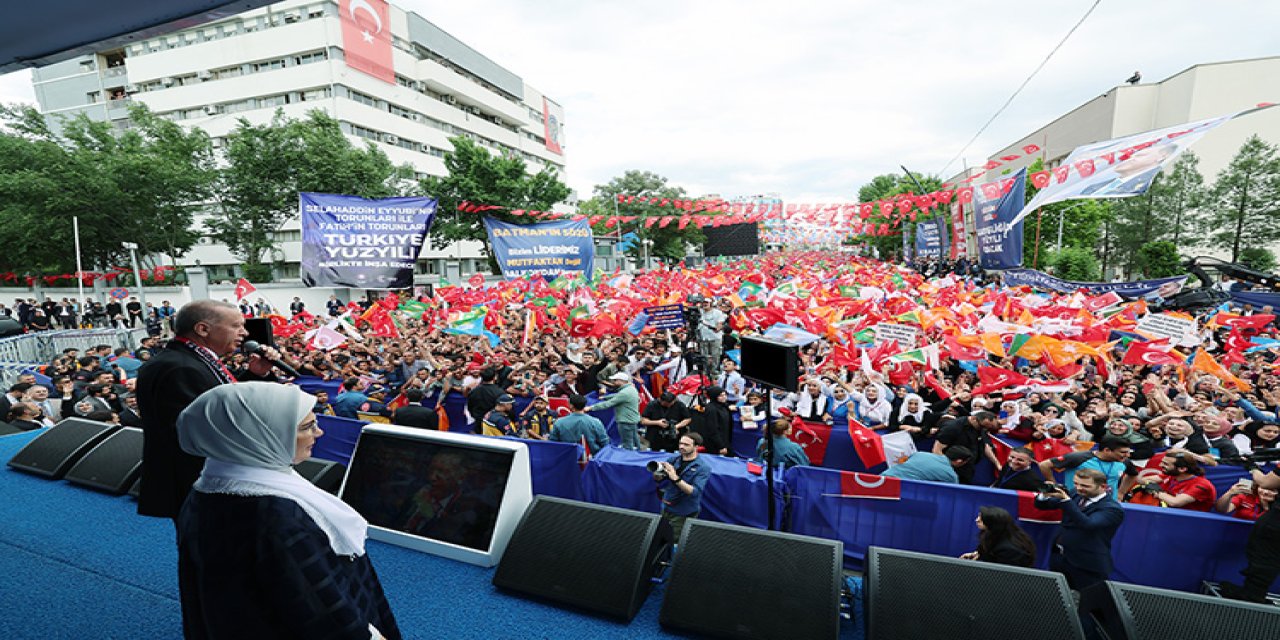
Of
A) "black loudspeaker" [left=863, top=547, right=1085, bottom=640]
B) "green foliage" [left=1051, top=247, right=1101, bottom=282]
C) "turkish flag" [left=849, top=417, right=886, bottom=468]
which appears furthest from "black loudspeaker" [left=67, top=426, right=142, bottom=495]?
"green foliage" [left=1051, top=247, right=1101, bottom=282]

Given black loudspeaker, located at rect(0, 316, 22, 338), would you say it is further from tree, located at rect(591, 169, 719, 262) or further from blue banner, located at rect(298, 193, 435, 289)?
tree, located at rect(591, 169, 719, 262)

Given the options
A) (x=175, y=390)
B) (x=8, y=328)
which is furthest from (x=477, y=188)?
(x=175, y=390)

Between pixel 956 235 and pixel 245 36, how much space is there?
47433 mm

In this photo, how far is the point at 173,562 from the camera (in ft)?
11.7

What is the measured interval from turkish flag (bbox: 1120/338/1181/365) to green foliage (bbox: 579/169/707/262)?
4018cm

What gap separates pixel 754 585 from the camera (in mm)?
2963

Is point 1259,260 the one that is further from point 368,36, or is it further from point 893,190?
point 368,36

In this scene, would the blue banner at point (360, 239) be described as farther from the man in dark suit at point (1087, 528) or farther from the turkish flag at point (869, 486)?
the man in dark suit at point (1087, 528)

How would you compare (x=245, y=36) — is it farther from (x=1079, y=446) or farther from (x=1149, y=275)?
(x=1149, y=275)

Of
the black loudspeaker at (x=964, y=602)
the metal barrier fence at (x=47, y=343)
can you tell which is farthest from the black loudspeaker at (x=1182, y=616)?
the metal barrier fence at (x=47, y=343)

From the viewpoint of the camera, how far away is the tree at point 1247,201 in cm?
2658

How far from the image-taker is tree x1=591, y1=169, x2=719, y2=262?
5184 cm

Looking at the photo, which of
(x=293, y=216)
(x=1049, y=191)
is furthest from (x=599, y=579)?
(x=293, y=216)

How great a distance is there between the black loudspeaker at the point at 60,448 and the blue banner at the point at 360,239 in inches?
357
